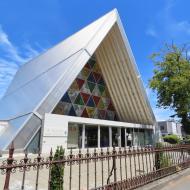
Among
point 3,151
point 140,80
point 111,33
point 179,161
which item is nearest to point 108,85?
point 140,80

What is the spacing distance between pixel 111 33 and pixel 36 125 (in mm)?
11526

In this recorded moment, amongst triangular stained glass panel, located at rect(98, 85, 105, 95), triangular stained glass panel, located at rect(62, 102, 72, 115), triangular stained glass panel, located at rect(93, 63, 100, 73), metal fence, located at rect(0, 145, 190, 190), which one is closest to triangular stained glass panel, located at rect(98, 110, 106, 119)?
triangular stained glass panel, located at rect(98, 85, 105, 95)

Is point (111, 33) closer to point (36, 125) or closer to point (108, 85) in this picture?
point (108, 85)

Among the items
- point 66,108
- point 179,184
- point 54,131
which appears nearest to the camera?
point 179,184

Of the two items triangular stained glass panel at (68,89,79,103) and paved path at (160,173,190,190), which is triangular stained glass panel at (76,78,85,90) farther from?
paved path at (160,173,190,190)

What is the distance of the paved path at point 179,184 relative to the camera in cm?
607

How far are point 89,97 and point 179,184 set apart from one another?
17.2 m

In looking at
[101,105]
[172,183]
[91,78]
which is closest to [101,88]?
[91,78]

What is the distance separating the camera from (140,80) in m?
→ 21.3

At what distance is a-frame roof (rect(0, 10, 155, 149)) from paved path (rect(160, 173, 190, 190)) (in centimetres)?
1018

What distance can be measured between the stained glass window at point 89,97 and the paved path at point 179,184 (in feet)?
47.2

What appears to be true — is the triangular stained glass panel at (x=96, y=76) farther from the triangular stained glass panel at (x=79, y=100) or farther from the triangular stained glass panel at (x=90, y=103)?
the triangular stained glass panel at (x=79, y=100)

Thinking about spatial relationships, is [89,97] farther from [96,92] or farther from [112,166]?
[112,166]

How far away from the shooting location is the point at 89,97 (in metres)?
23.1
